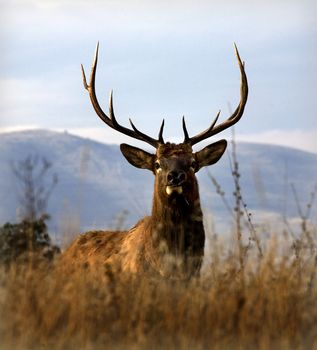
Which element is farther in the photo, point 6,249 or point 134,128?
point 6,249

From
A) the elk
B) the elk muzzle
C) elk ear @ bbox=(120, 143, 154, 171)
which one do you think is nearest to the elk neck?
the elk

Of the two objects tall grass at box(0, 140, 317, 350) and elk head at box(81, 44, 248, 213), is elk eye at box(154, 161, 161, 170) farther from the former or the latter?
tall grass at box(0, 140, 317, 350)

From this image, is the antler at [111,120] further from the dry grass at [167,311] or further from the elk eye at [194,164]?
the dry grass at [167,311]

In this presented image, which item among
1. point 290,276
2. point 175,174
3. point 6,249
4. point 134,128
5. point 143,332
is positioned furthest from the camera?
point 6,249

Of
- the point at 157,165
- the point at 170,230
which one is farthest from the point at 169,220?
the point at 157,165

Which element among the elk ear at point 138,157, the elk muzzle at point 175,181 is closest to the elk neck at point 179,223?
the elk muzzle at point 175,181

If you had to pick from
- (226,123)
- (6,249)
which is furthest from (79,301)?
(6,249)

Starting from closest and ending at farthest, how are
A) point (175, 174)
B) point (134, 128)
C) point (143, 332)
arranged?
point (143, 332) → point (175, 174) → point (134, 128)

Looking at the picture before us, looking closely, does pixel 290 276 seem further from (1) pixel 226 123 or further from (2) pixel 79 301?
(1) pixel 226 123

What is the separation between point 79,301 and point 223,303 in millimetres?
980

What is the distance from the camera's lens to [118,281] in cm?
827

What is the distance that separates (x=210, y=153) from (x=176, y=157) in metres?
0.80

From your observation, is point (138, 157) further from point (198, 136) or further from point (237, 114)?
point (237, 114)

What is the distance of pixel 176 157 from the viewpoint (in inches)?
393
